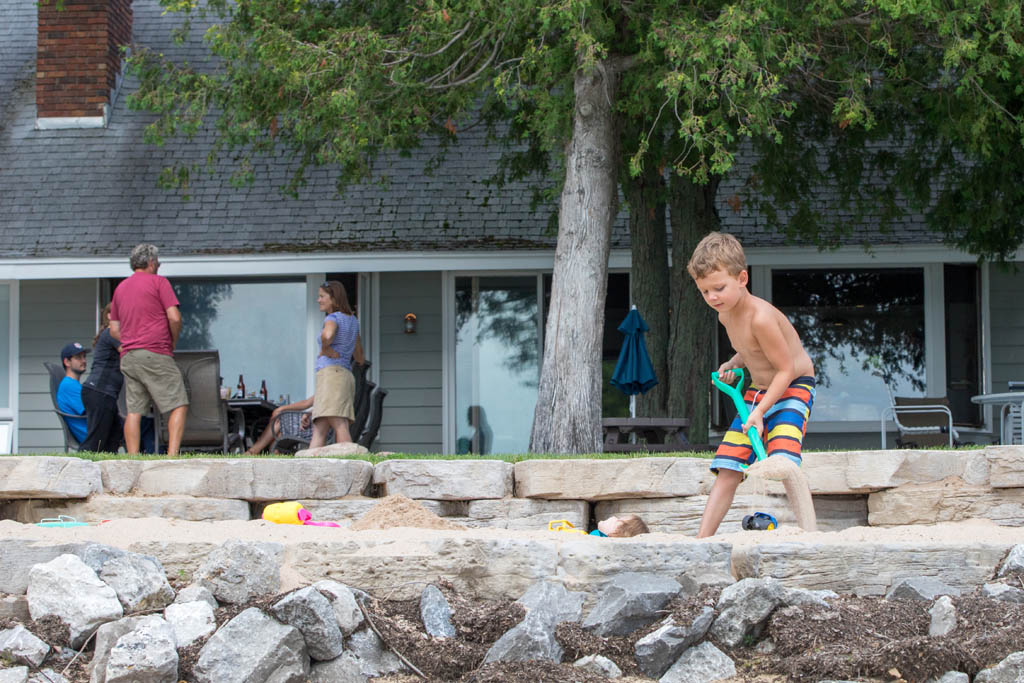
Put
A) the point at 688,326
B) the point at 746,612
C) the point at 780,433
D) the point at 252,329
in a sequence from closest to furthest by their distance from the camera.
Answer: the point at 746,612, the point at 780,433, the point at 688,326, the point at 252,329

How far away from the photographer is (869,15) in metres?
8.08

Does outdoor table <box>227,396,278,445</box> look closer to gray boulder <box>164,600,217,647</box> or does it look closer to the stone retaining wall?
the stone retaining wall

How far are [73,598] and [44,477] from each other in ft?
7.39

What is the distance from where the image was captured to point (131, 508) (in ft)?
19.8

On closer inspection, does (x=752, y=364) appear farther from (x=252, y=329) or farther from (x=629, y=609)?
(x=252, y=329)

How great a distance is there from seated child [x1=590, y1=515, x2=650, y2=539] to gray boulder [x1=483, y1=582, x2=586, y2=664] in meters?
1.58

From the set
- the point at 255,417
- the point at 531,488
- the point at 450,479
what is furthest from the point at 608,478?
the point at 255,417

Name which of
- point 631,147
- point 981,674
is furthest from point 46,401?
point 981,674

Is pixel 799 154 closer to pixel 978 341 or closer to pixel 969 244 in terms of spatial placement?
pixel 969 244

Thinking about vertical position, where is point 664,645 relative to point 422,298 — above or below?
below

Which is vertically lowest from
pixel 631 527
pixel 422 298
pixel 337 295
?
pixel 631 527

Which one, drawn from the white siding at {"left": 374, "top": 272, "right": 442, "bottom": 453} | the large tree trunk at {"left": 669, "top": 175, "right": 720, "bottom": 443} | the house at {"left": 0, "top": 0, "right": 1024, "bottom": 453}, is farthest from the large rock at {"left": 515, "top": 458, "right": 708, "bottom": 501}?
the white siding at {"left": 374, "top": 272, "right": 442, "bottom": 453}

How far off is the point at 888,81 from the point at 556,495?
4870mm

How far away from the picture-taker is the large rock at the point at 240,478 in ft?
19.9
